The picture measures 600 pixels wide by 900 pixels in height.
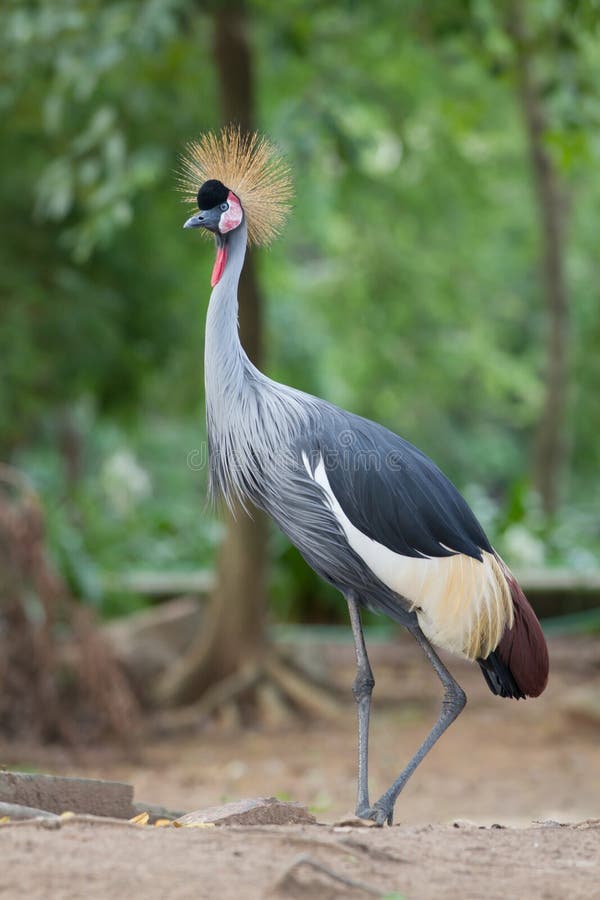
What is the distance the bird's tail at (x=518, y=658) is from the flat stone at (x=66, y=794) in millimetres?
1248

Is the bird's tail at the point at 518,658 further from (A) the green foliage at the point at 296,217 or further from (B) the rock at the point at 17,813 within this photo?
(A) the green foliage at the point at 296,217

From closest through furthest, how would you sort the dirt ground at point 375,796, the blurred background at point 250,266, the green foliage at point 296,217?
1. the dirt ground at point 375,796
2. the green foliage at point 296,217
3. the blurred background at point 250,266

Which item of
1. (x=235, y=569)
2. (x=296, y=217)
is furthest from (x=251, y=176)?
(x=296, y=217)

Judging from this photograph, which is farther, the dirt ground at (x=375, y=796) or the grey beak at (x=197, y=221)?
the grey beak at (x=197, y=221)

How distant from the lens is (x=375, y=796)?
7762 mm

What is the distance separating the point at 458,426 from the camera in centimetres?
2519

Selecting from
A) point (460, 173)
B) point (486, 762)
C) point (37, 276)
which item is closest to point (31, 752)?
point (486, 762)

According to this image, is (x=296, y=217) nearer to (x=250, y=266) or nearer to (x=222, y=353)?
(x=250, y=266)

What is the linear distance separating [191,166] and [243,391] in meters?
0.85

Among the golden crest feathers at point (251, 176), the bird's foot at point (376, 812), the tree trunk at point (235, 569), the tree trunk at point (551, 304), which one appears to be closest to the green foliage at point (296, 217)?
the tree trunk at point (235, 569)

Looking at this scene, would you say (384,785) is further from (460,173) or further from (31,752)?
(460,173)

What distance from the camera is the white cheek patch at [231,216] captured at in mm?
4367

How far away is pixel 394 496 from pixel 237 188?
1.19m

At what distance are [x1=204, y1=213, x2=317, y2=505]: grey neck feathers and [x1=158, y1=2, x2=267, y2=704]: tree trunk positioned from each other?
14.9 feet
